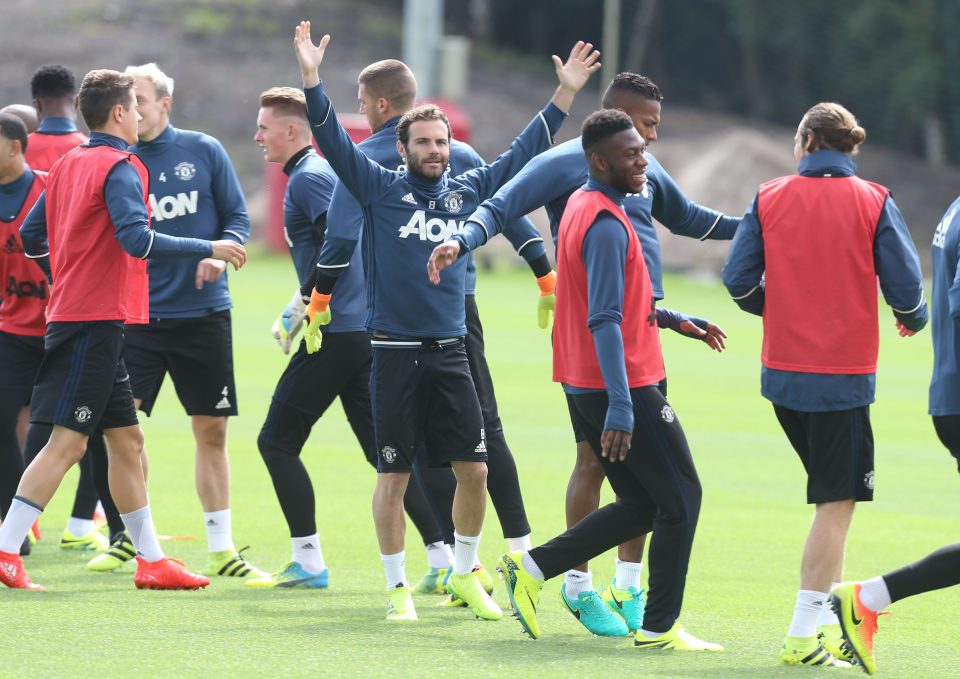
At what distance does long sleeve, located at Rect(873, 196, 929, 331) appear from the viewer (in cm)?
617

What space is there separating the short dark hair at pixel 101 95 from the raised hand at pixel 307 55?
1061 mm

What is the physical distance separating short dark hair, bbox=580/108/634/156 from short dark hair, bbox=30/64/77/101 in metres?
3.91

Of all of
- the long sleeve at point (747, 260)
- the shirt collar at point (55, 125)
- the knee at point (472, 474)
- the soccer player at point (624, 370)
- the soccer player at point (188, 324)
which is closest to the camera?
the soccer player at point (624, 370)

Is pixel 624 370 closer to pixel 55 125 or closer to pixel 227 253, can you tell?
pixel 227 253

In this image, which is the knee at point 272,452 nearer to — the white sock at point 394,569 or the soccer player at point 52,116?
the white sock at point 394,569

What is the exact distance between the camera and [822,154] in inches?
247

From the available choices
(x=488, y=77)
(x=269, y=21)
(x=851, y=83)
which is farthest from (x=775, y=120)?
(x=269, y=21)

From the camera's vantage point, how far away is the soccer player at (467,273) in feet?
23.9

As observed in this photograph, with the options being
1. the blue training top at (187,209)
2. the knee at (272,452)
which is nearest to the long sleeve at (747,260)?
the knee at (272,452)

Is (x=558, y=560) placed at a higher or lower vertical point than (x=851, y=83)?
lower

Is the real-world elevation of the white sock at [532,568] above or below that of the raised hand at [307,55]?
below

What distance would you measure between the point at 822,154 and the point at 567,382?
4.66 feet

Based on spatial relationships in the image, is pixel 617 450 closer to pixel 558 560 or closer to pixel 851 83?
pixel 558 560

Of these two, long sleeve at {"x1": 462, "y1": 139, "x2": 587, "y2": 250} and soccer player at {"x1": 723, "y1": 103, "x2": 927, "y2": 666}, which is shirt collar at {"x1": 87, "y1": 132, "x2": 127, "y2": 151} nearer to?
long sleeve at {"x1": 462, "y1": 139, "x2": 587, "y2": 250}
